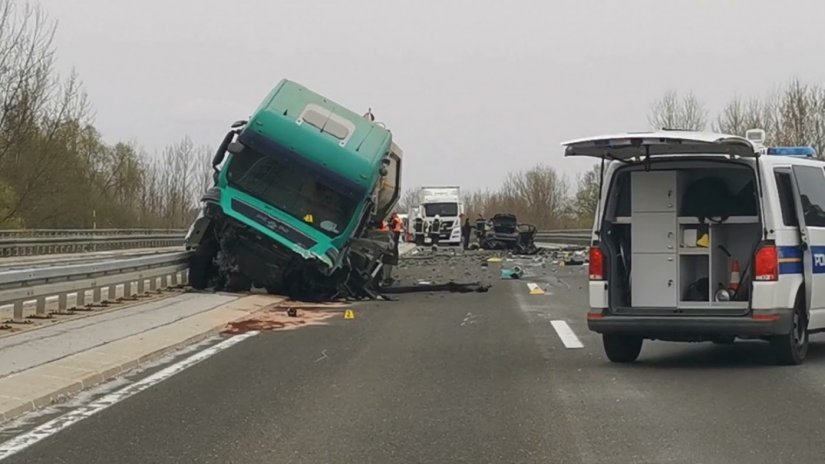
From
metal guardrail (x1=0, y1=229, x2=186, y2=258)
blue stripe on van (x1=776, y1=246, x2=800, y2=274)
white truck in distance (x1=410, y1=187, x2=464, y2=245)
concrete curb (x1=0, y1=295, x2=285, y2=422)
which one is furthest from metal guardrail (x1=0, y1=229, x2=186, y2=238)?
blue stripe on van (x1=776, y1=246, x2=800, y2=274)

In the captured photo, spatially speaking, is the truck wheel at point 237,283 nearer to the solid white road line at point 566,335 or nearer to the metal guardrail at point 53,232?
the solid white road line at point 566,335

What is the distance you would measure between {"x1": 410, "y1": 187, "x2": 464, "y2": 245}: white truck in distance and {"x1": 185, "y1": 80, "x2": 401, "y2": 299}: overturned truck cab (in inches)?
1420

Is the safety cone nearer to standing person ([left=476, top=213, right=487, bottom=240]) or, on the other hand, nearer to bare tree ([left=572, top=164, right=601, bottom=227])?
standing person ([left=476, top=213, right=487, bottom=240])

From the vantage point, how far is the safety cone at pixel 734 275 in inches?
389

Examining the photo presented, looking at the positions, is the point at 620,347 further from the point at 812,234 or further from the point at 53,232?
the point at 53,232

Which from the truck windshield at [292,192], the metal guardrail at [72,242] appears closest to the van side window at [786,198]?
the truck windshield at [292,192]

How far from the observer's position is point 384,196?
2077 centimetres

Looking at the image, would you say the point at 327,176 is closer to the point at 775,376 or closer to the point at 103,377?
the point at 103,377

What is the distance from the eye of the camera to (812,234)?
984 cm

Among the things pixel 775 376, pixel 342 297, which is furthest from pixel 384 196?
pixel 775 376

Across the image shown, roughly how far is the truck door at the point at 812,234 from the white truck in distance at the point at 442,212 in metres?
44.1

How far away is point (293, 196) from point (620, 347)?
8.71m

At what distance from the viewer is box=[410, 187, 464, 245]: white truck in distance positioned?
5469 centimetres

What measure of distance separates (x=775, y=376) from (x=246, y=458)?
208 inches
